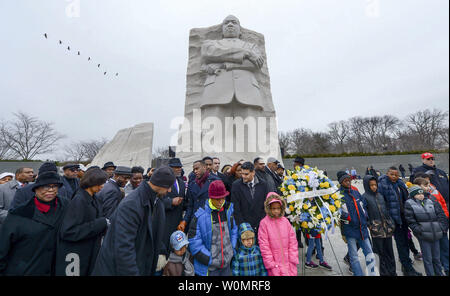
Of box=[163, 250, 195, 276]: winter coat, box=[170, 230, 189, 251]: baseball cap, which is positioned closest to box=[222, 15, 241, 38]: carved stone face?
box=[170, 230, 189, 251]: baseball cap

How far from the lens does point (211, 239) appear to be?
2266 mm

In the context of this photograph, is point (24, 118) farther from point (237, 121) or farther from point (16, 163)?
point (237, 121)

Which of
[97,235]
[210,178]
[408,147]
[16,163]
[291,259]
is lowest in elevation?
[291,259]

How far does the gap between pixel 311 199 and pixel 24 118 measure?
26.7 m

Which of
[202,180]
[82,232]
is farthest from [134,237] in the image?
[202,180]

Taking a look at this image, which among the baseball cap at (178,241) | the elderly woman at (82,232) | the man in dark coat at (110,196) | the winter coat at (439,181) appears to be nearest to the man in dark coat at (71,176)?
the man in dark coat at (110,196)

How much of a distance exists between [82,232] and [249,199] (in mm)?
1785

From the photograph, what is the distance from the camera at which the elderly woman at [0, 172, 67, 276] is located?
5.65 ft

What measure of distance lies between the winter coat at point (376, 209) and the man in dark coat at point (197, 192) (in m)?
2.09

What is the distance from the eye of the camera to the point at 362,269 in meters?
3.01

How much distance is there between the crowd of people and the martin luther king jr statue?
352 cm

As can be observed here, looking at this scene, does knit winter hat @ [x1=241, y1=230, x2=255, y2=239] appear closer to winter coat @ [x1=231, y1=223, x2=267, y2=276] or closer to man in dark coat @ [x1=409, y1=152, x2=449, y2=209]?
winter coat @ [x1=231, y1=223, x2=267, y2=276]

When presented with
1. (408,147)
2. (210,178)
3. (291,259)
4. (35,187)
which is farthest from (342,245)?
(408,147)

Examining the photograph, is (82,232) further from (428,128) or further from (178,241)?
(428,128)
